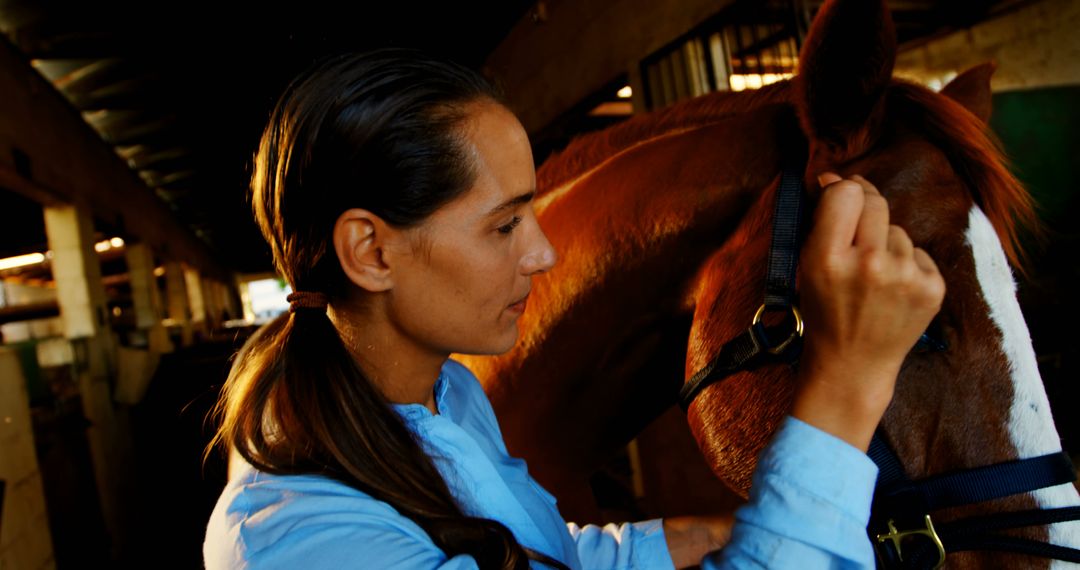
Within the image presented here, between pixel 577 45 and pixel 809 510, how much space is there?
163 inches

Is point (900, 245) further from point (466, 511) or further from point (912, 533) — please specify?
point (466, 511)

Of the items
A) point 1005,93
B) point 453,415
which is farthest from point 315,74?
point 1005,93

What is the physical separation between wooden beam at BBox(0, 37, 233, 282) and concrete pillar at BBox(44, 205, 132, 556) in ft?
1.13

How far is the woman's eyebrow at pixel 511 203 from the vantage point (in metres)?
0.94

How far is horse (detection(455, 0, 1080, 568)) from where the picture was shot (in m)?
0.97

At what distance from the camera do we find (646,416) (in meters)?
1.63

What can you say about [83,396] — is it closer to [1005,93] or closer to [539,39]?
[539,39]

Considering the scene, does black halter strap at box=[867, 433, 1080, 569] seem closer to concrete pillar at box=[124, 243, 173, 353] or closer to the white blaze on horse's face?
the white blaze on horse's face

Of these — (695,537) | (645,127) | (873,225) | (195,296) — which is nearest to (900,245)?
(873,225)

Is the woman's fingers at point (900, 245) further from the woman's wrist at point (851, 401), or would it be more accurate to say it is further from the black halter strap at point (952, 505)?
the black halter strap at point (952, 505)

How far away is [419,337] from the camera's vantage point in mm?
983

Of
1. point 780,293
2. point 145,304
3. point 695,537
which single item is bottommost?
point 695,537

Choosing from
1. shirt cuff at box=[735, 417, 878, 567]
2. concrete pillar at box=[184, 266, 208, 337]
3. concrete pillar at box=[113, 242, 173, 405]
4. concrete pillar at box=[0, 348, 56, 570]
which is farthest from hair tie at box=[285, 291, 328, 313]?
concrete pillar at box=[184, 266, 208, 337]

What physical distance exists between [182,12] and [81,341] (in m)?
3.39
